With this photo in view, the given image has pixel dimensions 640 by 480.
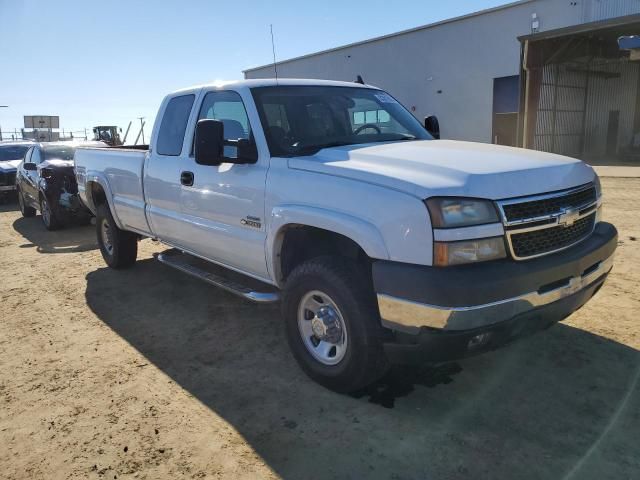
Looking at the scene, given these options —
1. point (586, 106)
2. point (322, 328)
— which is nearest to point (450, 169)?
point (322, 328)

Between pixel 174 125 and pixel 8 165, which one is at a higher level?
pixel 174 125

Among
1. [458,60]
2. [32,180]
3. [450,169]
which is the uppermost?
[458,60]

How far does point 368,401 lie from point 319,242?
1.08 metres

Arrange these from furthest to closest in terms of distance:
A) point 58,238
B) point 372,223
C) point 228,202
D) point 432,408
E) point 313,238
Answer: point 58,238
point 228,202
point 313,238
point 432,408
point 372,223

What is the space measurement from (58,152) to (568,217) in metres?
10.3

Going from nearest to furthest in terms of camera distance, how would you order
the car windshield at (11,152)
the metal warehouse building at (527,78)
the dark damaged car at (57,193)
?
the dark damaged car at (57,193) < the car windshield at (11,152) < the metal warehouse building at (527,78)

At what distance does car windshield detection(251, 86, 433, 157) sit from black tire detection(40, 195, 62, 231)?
6983 mm

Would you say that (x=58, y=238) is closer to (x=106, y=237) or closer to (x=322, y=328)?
(x=106, y=237)

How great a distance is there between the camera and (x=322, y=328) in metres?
3.23

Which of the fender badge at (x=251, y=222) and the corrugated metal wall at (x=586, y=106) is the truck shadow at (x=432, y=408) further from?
the corrugated metal wall at (x=586, y=106)

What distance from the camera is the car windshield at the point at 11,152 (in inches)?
572

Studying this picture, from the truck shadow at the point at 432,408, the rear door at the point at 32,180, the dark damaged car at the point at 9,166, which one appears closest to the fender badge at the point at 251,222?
the truck shadow at the point at 432,408

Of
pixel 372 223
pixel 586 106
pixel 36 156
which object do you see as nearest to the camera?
pixel 372 223

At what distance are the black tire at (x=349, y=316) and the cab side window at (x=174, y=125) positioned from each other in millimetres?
2020
